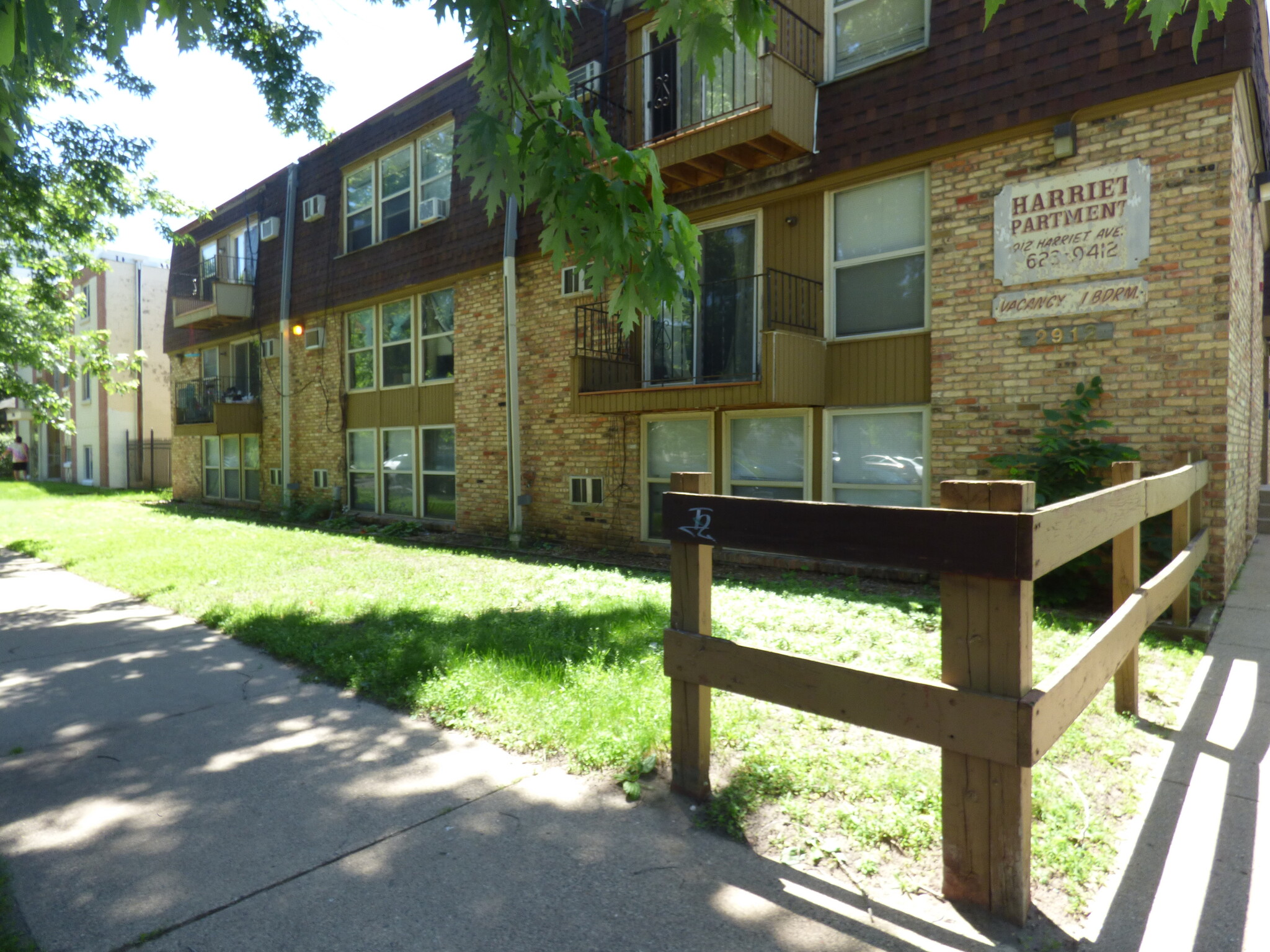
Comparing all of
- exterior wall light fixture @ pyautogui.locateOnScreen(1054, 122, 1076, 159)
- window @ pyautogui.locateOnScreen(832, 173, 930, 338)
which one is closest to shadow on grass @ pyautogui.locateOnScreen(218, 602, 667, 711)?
window @ pyautogui.locateOnScreen(832, 173, 930, 338)

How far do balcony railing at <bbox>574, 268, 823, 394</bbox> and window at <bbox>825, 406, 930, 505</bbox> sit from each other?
1.10 metres

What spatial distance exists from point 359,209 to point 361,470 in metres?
4.95

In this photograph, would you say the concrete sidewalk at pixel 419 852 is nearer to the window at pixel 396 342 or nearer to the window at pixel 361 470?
the window at pixel 396 342

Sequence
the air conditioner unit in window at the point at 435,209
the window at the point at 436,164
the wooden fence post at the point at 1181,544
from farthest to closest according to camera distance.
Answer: the window at the point at 436,164 → the air conditioner unit in window at the point at 435,209 → the wooden fence post at the point at 1181,544

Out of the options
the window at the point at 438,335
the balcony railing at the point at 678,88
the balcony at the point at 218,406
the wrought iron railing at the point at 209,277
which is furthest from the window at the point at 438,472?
the wrought iron railing at the point at 209,277

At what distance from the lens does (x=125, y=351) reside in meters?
Result: 28.3

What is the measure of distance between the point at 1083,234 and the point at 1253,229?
9.76 feet

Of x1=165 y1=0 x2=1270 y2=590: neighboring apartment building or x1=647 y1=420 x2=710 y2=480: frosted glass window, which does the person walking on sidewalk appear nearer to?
x1=165 y1=0 x2=1270 y2=590: neighboring apartment building

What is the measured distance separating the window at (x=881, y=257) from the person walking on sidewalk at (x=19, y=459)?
1388 inches

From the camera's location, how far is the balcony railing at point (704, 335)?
872cm

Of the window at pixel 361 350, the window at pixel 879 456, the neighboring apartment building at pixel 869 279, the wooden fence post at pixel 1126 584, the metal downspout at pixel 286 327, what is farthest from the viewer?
the metal downspout at pixel 286 327

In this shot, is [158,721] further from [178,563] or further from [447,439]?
[447,439]

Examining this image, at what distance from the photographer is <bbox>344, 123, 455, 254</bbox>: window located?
13.2m

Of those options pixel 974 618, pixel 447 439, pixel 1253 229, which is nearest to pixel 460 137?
pixel 974 618
